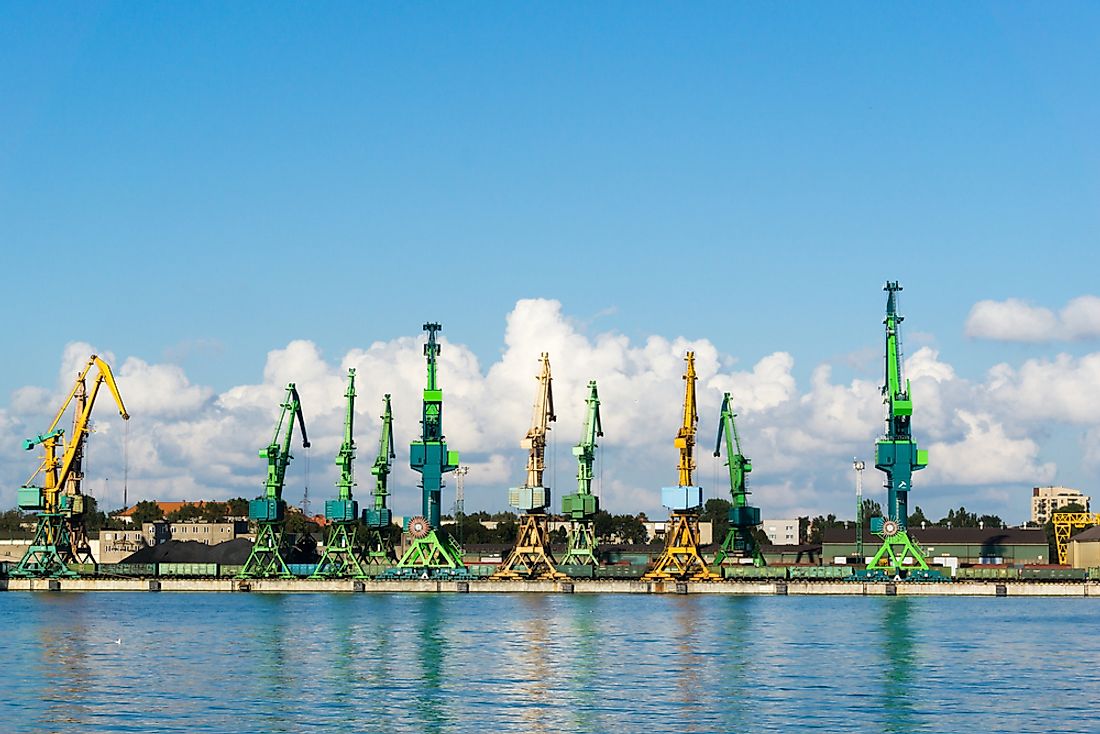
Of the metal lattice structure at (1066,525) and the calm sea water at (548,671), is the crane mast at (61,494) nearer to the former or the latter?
the calm sea water at (548,671)

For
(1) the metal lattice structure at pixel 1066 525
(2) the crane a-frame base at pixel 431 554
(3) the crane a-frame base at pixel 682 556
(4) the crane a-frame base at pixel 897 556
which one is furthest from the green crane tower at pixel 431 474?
(1) the metal lattice structure at pixel 1066 525

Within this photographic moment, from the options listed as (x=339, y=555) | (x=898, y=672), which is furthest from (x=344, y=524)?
(x=898, y=672)

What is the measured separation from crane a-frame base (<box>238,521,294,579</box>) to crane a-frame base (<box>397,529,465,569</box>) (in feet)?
40.5

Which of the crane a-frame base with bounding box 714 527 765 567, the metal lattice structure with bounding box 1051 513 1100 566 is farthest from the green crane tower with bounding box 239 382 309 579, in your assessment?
the metal lattice structure with bounding box 1051 513 1100 566

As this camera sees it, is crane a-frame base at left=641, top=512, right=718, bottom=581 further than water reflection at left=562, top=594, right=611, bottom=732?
Yes

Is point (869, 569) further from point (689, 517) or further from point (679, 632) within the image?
point (679, 632)

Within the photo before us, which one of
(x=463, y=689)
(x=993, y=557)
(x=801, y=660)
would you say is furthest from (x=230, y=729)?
(x=993, y=557)

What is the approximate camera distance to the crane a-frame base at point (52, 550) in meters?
164

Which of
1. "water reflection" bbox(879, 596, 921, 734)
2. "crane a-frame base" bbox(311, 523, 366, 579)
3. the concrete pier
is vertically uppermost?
"crane a-frame base" bbox(311, 523, 366, 579)

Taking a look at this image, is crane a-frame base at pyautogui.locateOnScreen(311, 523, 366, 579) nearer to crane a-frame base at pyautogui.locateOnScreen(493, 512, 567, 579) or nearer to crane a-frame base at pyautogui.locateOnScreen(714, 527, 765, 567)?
crane a-frame base at pyautogui.locateOnScreen(493, 512, 567, 579)

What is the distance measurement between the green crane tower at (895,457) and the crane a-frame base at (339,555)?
51.6 m

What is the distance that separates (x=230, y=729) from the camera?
5278 cm

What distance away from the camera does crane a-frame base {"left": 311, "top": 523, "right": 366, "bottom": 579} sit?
163250mm

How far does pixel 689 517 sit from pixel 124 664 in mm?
92808
